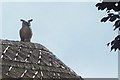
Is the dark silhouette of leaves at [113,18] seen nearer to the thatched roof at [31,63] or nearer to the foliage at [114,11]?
the foliage at [114,11]

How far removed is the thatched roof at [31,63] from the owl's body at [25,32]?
1.02 meters

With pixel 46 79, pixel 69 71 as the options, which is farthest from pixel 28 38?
pixel 46 79

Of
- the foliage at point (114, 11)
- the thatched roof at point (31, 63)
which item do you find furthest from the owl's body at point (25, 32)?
the foliage at point (114, 11)

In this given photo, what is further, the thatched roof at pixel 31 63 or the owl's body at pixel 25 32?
the owl's body at pixel 25 32

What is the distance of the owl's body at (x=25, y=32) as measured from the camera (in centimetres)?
1402

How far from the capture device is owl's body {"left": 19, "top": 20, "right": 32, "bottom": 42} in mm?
14016

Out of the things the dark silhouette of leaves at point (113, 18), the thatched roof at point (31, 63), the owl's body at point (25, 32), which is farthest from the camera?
the owl's body at point (25, 32)

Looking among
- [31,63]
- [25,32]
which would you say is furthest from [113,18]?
[25,32]

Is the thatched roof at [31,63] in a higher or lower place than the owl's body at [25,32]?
lower

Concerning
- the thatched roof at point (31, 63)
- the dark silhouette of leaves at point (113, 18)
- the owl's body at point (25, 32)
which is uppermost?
the dark silhouette of leaves at point (113, 18)

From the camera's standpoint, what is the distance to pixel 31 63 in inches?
437

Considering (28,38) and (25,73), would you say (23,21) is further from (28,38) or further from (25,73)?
(25,73)

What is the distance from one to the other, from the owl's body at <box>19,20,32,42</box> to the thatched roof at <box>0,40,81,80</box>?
40.2 inches

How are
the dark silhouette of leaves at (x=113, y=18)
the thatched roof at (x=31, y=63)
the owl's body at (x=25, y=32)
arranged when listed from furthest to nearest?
the owl's body at (x=25, y=32) < the thatched roof at (x=31, y=63) < the dark silhouette of leaves at (x=113, y=18)
